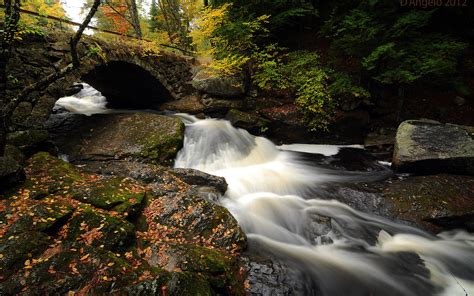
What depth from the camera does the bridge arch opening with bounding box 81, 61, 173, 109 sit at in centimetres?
1083

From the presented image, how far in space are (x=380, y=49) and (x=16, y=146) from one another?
10.7 meters

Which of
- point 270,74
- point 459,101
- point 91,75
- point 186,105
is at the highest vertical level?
point 270,74

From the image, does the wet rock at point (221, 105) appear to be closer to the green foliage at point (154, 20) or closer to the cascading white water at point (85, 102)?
the cascading white water at point (85, 102)

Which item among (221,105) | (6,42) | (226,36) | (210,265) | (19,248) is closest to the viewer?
(19,248)

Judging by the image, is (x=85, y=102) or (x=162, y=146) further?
(x=85, y=102)

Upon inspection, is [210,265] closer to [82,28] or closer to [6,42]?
[82,28]

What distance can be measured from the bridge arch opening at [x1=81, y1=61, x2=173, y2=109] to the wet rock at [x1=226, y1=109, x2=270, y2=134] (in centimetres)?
427

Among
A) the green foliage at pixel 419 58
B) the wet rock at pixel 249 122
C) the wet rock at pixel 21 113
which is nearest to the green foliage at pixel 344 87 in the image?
the green foliage at pixel 419 58

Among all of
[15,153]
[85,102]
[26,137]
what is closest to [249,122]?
[26,137]

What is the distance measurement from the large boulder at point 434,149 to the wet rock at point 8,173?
9.61 meters

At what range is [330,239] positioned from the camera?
536 centimetres

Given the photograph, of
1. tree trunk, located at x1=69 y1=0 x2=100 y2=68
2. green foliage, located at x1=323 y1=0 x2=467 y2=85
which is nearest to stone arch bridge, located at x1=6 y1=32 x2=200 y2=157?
tree trunk, located at x1=69 y1=0 x2=100 y2=68

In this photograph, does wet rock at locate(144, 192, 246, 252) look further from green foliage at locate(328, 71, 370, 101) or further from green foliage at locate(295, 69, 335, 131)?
green foliage at locate(328, 71, 370, 101)

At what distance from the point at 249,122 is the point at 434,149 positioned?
665 centimetres
